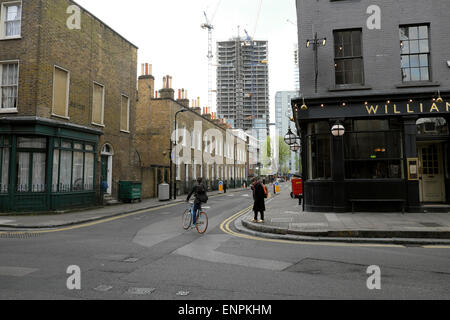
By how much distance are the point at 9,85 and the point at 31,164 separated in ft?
13.2

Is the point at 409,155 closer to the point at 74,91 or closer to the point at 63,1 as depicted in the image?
the point at 74,91

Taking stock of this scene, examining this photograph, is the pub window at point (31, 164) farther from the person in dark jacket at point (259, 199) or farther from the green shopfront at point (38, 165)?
the person in dark jacket at point (259, 199)

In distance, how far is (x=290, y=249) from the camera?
7602mm

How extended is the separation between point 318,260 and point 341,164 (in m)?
7.40

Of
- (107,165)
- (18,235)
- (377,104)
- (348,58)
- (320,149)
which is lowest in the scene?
(18,235)

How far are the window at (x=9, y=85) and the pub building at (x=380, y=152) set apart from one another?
13.3 metres

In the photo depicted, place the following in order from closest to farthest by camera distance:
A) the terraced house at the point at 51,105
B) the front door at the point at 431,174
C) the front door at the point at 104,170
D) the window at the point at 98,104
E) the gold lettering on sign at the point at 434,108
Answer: the gold lettering on sign at the point at 434,108 < the front door at the point at 431,174 < the terraced house at the point at 51,105 < the window at the point at 98,104 < the front door at the point at 104,170

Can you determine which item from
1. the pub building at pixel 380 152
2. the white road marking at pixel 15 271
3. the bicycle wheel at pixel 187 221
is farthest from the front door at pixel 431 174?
the white road marking at pixel 15 271

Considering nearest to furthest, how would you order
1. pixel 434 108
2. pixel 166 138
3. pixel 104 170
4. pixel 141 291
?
pixel 141 291, pixel 434 108, pixel 104 170, pixel 166 138

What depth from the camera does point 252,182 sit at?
12836 millimetres

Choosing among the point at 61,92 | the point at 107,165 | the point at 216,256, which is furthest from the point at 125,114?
the point at 216,256

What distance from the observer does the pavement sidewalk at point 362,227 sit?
8.57 meters

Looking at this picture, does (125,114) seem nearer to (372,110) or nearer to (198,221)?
(198,221)
